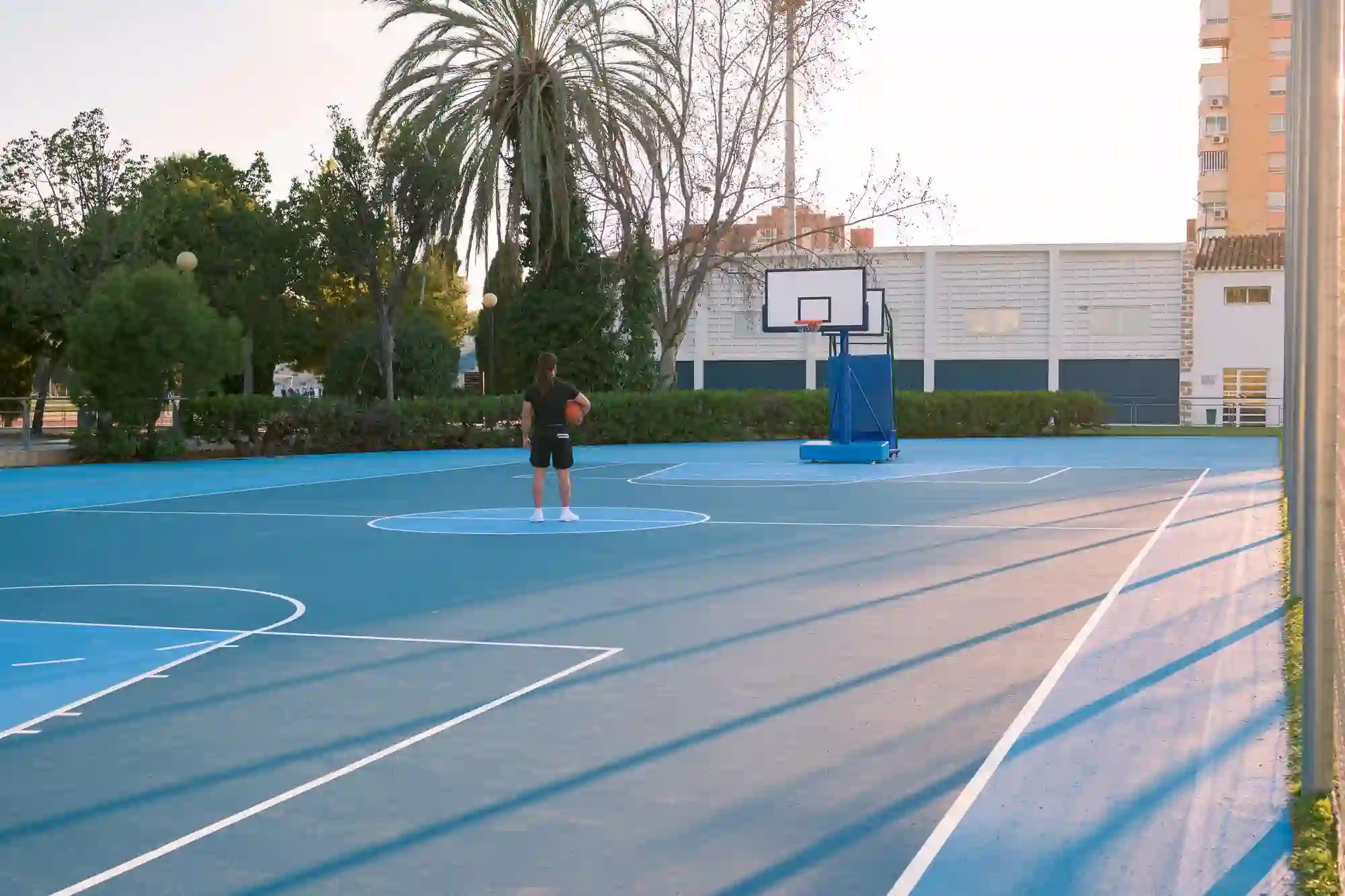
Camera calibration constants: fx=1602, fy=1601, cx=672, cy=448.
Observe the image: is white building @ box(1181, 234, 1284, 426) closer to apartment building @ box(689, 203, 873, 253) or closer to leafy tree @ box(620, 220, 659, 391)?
apartment building @ box(689, 203, 873, 253)

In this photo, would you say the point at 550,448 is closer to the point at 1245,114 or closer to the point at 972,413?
the point at 972,413

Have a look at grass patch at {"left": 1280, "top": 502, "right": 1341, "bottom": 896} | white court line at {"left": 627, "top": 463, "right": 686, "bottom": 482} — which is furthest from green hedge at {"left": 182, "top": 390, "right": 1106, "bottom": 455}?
grass patch at {"left": 1280, "top": 502, "right": 1341, "bottom": 896}

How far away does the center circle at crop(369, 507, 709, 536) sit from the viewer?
15.4 m

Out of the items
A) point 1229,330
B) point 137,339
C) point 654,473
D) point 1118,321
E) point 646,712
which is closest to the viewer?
point 646,712

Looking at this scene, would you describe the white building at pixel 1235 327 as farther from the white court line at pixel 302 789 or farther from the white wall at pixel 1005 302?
the white court line at pixel 302 789

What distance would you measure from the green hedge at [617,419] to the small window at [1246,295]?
14.1m

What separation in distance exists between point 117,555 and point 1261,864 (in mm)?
11053

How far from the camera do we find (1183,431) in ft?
141

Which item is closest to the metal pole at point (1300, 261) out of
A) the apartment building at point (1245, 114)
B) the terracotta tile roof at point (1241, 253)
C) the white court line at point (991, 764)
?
the white court line at point (991, 764)

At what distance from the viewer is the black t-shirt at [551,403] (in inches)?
637

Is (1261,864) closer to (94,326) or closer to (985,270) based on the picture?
(94,326)

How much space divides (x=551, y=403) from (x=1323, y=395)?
11.7 metres

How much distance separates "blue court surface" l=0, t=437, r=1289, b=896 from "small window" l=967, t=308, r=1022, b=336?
4235cm

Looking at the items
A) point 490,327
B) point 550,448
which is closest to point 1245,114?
point 490,327
